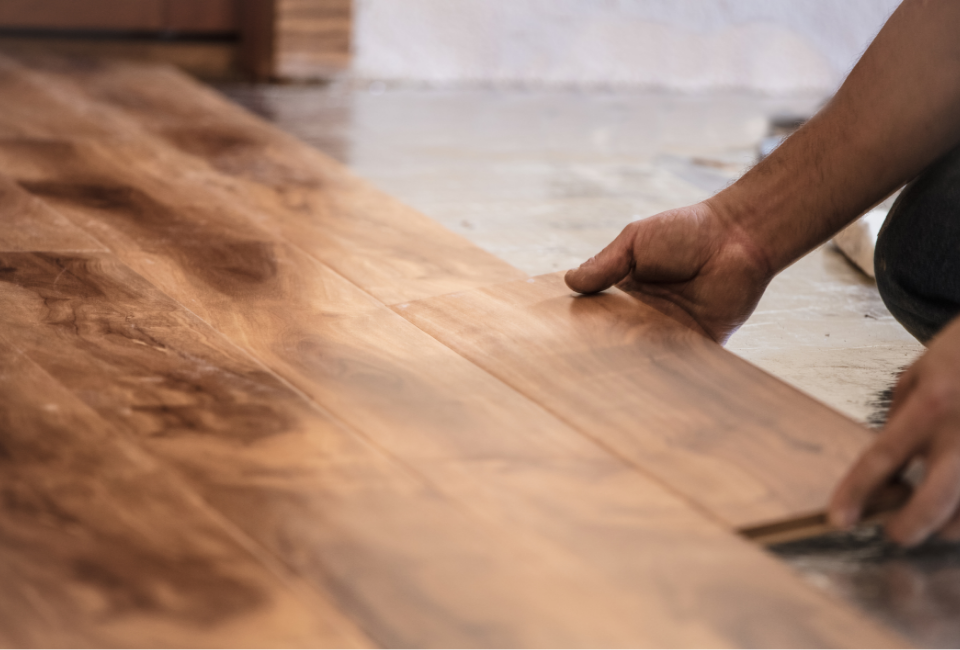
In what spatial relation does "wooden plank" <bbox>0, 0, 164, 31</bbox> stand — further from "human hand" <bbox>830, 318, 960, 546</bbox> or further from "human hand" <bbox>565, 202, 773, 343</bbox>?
"human hand" <bbox>830, 318, 960, 546</bbox>

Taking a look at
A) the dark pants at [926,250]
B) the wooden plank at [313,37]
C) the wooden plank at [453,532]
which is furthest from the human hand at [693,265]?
the wooden plank at [313,37]

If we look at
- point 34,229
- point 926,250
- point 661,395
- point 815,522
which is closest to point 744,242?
point 926,250

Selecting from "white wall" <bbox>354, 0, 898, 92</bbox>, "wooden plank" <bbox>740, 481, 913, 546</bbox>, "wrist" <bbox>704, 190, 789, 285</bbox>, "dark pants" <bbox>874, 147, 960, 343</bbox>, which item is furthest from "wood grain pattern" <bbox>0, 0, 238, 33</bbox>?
"wooden plank" <bbox>740, 481, 913, 546</bbox>

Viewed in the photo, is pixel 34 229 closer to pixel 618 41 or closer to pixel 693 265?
pixel 693 265

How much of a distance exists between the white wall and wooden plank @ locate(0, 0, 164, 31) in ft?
1.61

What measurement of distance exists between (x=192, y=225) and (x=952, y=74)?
35.9 inches

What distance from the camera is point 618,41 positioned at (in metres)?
2.83

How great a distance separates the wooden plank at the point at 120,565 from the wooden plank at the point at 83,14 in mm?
1772

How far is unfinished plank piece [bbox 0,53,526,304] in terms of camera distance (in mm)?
1276

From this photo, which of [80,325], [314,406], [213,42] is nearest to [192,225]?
[80,325]

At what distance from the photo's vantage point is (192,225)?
1350 millimetres

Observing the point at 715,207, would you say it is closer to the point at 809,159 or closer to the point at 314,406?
the point at 809,159

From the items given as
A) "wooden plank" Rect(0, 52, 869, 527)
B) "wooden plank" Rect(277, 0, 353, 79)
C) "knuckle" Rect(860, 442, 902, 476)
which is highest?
"wooden plank" Rect(277, 0, 353, 79)

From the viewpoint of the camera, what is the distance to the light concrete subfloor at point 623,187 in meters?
0.80
